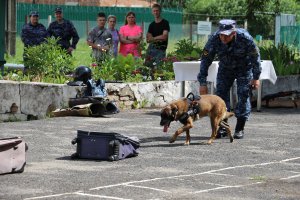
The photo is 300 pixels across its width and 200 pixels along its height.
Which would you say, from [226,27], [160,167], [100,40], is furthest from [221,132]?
[100,40]

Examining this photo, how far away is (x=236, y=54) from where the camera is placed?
1473 centimetres

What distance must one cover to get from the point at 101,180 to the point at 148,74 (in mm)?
9985

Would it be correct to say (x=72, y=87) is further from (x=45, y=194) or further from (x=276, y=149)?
(x=45, y=194)

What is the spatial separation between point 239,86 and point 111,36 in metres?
6.57

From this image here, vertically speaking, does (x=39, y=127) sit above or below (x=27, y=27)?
below

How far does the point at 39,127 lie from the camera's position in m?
16.0

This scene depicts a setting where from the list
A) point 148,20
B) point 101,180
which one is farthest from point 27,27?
point 148,20

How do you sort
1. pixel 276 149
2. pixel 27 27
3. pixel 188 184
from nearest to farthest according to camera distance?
1. pixel 188 184
2. pixel 276 149
3. pixel 27 27

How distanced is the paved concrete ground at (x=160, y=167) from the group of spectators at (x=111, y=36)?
14.6 ft

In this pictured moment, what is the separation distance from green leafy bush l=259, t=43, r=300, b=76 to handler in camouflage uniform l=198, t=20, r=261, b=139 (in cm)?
804

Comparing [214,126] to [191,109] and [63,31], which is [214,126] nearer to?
[191,109]

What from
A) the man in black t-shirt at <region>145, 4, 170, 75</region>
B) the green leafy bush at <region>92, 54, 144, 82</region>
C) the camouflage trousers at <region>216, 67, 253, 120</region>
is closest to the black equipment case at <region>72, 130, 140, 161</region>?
the camouflage trousers at <region>216, 67, 253, 120</region>

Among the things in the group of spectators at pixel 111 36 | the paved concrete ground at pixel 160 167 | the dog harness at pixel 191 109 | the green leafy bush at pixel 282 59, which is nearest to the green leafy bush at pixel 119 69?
the group of spectators at pixel 111 36

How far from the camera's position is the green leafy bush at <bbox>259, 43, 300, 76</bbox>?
2302 cm
